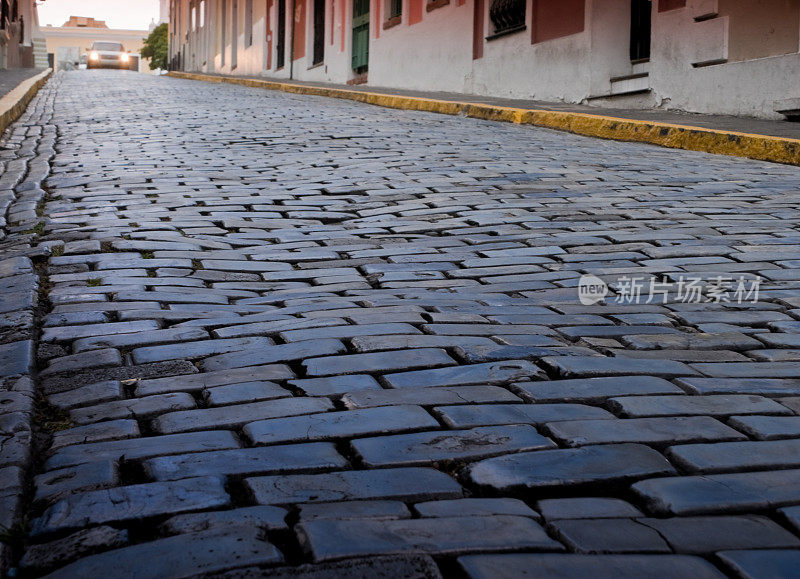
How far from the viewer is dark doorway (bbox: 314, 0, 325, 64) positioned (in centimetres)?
2519

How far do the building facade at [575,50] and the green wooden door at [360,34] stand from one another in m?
0.04

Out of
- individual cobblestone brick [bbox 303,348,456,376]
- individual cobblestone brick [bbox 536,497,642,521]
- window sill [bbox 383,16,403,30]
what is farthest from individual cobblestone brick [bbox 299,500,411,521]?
window sill [bbox 383,16,403,30]

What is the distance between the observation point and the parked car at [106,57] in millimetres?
44875

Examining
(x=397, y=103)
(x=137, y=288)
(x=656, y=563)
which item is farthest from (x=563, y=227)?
(x=397, y=103)

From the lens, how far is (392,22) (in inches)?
791

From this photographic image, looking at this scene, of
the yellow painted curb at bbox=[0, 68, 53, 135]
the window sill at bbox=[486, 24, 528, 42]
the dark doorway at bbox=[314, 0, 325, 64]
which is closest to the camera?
the yellow painted curb at bbox=[0, 68, 53, 135]

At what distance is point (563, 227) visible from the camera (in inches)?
193

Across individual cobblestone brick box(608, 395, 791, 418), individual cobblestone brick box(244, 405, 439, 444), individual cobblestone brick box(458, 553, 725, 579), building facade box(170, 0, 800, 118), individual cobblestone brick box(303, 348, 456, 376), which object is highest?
building facade box(170, 0, 800, 118)

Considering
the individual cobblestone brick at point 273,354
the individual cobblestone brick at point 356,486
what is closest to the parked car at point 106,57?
the individual cobblestone brick at point 273,354

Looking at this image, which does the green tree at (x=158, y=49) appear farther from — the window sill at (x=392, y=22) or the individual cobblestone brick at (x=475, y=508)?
the individual cobblestone brick at (x=475, y=508)

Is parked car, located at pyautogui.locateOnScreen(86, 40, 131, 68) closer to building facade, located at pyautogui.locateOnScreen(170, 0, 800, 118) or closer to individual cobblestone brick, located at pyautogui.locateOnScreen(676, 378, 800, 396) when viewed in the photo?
building facade, located at pyautogui.locateOnScreen(170, 0, 800, 118)

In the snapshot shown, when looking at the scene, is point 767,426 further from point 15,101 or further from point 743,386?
point 15,101

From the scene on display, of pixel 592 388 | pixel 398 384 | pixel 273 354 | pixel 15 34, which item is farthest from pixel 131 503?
pixel 15 34

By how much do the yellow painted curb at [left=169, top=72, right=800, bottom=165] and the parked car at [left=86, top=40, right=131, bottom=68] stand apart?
34.4 m
